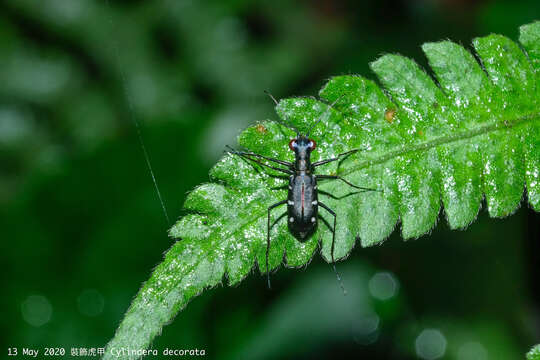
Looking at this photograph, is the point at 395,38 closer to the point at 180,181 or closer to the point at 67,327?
the point at 180,181

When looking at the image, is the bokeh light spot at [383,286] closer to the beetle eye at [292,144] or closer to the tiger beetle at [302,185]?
the tiger beetle at [302,185]

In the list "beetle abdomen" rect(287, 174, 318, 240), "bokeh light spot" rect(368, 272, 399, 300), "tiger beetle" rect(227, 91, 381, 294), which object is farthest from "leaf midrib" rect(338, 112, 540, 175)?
"bokeh light spot" rect(368, 272, 399, 300)

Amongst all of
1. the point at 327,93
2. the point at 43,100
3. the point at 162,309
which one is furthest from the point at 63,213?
the point at 327,93

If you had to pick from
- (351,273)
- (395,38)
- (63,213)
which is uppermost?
(395,38)

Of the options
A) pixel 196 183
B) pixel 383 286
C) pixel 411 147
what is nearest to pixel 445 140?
pixel 411 147

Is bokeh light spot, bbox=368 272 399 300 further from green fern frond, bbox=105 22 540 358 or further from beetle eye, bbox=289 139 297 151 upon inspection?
beetle eye, bbox=289 139 297 151

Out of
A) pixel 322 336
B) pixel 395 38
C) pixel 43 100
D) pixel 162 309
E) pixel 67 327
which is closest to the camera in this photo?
pixel 162 309

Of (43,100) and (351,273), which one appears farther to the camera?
(43,100)
